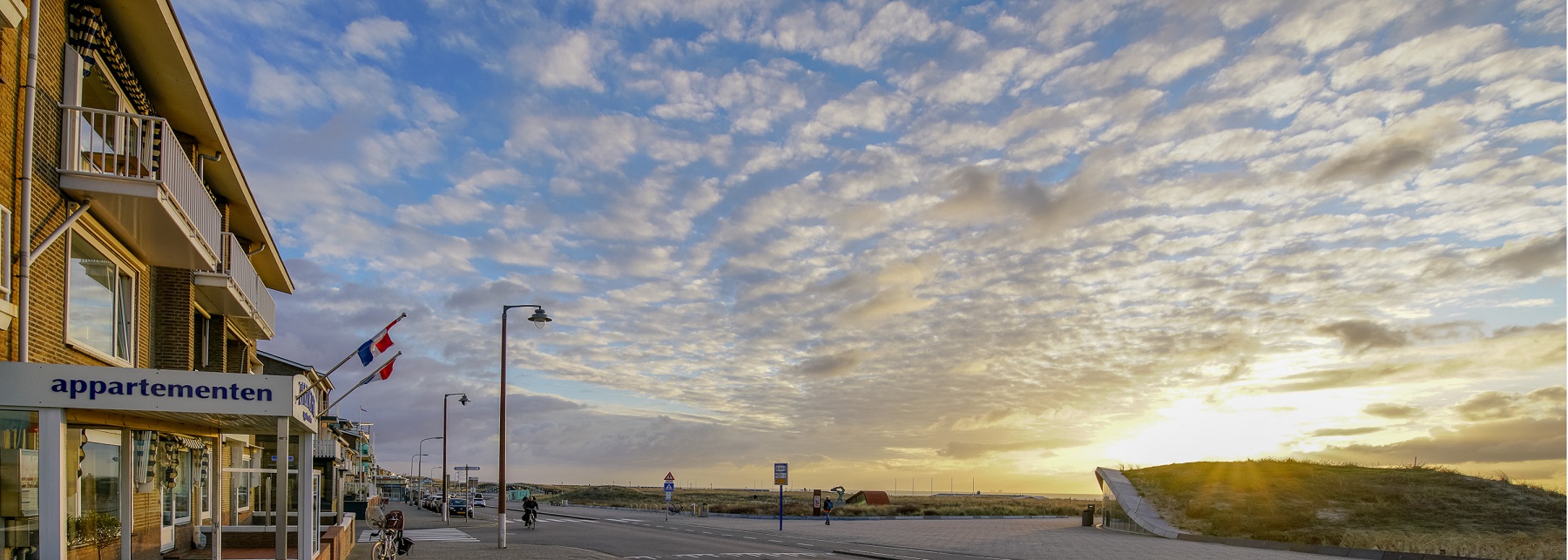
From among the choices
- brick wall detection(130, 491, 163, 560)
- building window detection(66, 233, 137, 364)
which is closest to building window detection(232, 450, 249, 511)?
brick wall detection(130, 491, 163, 560)

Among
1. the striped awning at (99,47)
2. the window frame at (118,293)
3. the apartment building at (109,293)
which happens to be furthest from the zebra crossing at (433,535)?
the striped awning at (99,47)

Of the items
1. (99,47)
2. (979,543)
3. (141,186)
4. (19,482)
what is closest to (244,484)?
(99,47)

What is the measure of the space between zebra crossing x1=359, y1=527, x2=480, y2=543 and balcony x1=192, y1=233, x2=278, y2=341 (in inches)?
453

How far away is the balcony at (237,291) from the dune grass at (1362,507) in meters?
34.8

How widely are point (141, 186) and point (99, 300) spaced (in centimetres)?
318

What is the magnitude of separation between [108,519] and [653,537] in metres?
25.0

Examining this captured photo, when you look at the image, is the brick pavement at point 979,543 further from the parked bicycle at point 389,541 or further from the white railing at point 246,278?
the white railing at point 246,278

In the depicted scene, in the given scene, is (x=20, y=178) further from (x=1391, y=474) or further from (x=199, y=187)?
(x=1391, y=474)

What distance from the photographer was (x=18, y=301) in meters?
11.1

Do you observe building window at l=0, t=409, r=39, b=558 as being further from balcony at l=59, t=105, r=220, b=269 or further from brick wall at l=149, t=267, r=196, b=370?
brick wall at l=149, t=267, r=196, b=370

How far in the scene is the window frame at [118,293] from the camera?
1291cm

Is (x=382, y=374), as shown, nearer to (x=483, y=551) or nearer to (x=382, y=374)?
(x=382, y=374)

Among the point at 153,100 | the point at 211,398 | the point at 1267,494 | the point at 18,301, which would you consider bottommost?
the point at 1267,494

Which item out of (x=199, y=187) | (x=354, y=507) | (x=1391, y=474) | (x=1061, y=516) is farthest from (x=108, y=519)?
(x=1061, y=516)
